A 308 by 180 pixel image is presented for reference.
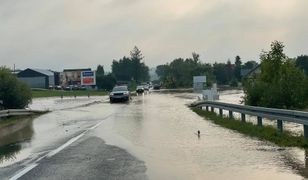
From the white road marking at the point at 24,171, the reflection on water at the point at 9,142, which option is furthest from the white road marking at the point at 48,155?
the reflection on water at the point at 9,142

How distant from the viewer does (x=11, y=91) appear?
124 feet

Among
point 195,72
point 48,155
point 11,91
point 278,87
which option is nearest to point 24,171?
point 48,155

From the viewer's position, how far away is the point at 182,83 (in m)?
162

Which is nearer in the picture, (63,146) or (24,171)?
(24,171)

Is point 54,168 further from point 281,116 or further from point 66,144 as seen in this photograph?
point 281,116

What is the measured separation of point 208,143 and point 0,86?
2458 centimetres

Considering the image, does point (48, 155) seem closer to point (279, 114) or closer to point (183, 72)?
point (279, 114)

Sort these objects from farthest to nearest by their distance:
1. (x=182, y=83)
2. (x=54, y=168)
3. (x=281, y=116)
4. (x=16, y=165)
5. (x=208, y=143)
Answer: (x=182, y=83), (x=281, y=116), (x=208, y=143), (x=16, y=165), (x=54, y=168)

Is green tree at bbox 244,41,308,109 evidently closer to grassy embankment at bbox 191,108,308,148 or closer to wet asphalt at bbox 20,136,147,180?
grassy embankment at bbox 191,108,308,148

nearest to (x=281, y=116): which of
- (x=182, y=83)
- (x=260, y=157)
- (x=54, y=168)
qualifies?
(x=260, y=157)

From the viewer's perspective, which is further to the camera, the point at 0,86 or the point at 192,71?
the point at 192,71

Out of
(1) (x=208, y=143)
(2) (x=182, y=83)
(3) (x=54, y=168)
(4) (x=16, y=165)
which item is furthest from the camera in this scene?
(2) (x=182, y=83)

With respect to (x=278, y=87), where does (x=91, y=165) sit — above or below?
below

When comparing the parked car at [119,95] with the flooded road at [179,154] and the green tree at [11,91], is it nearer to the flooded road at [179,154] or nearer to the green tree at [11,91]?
the green tree at [11,91]
